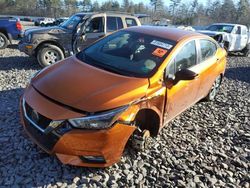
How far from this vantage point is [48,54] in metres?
8.45

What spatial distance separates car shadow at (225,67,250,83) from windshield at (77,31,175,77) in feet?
19.4

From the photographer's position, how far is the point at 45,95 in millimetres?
3326

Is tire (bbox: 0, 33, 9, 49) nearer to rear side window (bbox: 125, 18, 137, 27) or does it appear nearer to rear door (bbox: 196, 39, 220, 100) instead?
rear side window (bbox: 125, 18, 137, 27)

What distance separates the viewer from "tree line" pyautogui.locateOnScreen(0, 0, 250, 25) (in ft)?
225

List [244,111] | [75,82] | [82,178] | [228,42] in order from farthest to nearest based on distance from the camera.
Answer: [228,42] → [244,111] → [75,82] → [82,178]

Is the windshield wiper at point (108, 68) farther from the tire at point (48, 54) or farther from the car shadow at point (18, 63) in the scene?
the car shadow at point (18, 63)

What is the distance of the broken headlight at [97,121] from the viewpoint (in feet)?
9.87

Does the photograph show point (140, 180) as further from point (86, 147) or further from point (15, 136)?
point (15, 136)

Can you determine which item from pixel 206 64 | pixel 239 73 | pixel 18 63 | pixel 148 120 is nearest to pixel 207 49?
pixel 206 64

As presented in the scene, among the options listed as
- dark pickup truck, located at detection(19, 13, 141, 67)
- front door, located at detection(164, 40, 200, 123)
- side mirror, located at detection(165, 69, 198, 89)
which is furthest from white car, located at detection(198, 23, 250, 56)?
side mirror, located at detection(165, 69, 198, 89)

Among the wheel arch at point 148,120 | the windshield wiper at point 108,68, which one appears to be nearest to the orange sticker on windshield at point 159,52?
the windshield wiper at point 108,68

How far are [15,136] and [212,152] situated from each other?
2910 mm

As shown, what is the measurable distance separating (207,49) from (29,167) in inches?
150

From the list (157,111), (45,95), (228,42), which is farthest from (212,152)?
(228,42)
